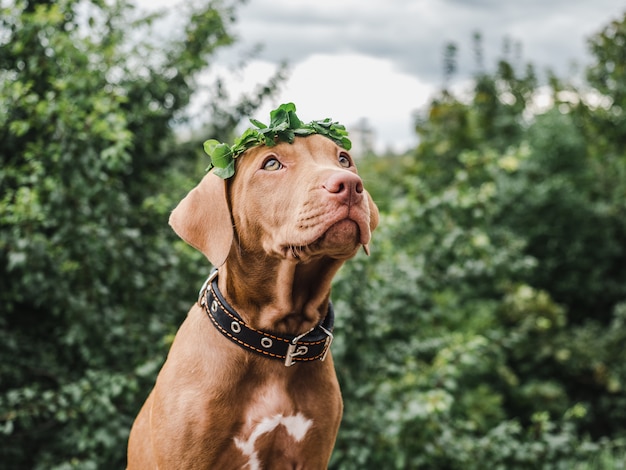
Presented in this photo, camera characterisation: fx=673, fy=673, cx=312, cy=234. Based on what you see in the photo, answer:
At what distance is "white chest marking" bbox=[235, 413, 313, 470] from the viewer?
2334 millimetres

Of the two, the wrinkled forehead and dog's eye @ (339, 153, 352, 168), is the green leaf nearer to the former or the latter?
the wrinkled forehead

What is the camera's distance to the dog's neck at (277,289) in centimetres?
239

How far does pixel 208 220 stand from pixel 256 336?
0.44 meters

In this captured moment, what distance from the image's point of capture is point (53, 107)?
399 cm

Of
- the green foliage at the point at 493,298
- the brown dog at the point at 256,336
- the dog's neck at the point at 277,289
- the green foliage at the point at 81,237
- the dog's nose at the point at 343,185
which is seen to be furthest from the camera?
the green foliage at the point at 493,298

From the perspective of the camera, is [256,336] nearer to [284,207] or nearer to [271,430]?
[271,430]

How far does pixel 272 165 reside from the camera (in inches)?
90.7

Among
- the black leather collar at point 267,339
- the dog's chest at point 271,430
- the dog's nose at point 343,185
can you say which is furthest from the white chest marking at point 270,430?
the dog's nose at point 343,185

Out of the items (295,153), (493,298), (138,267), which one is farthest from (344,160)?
(493,298)

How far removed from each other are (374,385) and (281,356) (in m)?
2.65

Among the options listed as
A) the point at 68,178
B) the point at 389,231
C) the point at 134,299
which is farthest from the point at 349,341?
the point at 68,178

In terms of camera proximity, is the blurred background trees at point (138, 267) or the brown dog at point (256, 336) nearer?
the brown dog at point (256, 336)

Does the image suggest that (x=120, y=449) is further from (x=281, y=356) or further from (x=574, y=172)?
(x=574, y=172)

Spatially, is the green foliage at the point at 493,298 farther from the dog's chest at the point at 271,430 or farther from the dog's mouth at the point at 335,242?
the dog's mouth at the point at 335,242
